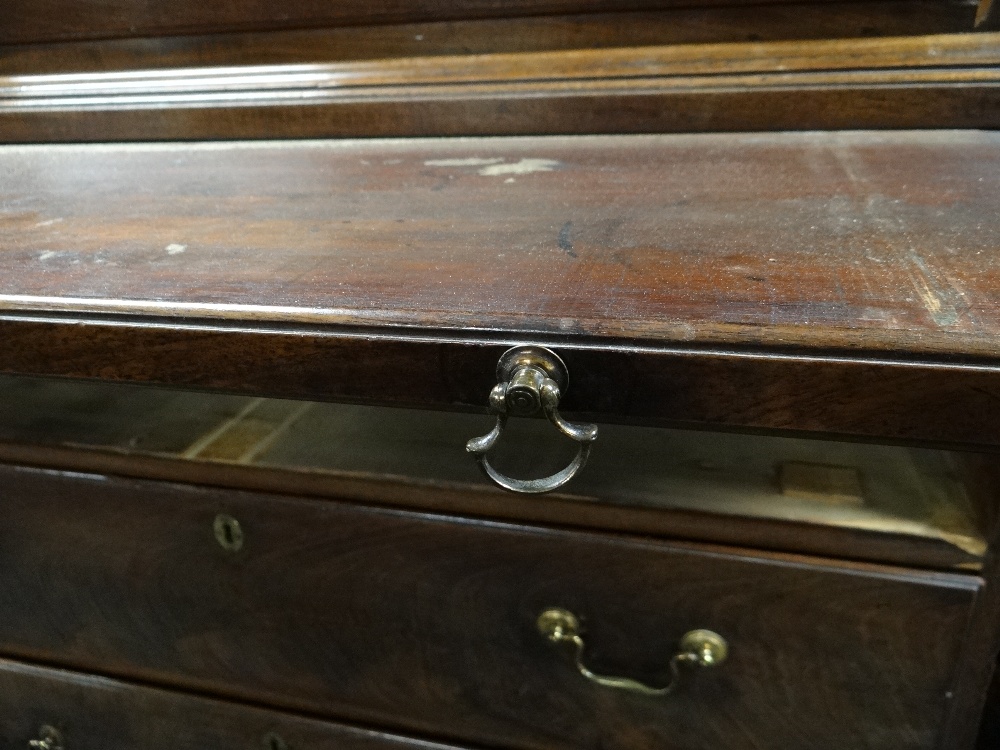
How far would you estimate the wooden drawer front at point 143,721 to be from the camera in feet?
1.81

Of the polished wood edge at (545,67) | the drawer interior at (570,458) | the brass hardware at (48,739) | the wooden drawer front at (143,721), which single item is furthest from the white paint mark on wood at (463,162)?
the brass hardware at (48,739)

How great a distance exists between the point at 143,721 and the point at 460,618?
0.31 meters

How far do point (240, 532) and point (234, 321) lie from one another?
184 mm

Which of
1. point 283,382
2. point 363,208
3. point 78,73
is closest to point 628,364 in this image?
point 283,382

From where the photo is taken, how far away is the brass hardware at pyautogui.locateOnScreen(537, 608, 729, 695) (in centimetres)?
43

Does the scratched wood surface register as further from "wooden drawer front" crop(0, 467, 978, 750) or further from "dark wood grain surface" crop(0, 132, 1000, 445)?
"wooden drawer front" crop(0, 467, 978, 750)

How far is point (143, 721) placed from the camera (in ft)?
1.93

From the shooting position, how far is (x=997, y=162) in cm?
56

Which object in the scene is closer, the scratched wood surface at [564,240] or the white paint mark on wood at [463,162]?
the scratched wood surface at [564,240]

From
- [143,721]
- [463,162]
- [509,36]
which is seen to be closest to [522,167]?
[463,162]

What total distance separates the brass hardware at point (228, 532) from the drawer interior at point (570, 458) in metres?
0.03

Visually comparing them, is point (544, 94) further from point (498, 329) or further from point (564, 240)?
point (498, 329)

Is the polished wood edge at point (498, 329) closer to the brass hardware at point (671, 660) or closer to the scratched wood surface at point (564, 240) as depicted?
the scratched wood surface at point (564, 240)

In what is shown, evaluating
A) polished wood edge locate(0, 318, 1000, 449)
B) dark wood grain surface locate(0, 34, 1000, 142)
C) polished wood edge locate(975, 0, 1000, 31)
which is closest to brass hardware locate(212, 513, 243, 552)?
polished wood edge locate(0, 318, 1000, 449)
